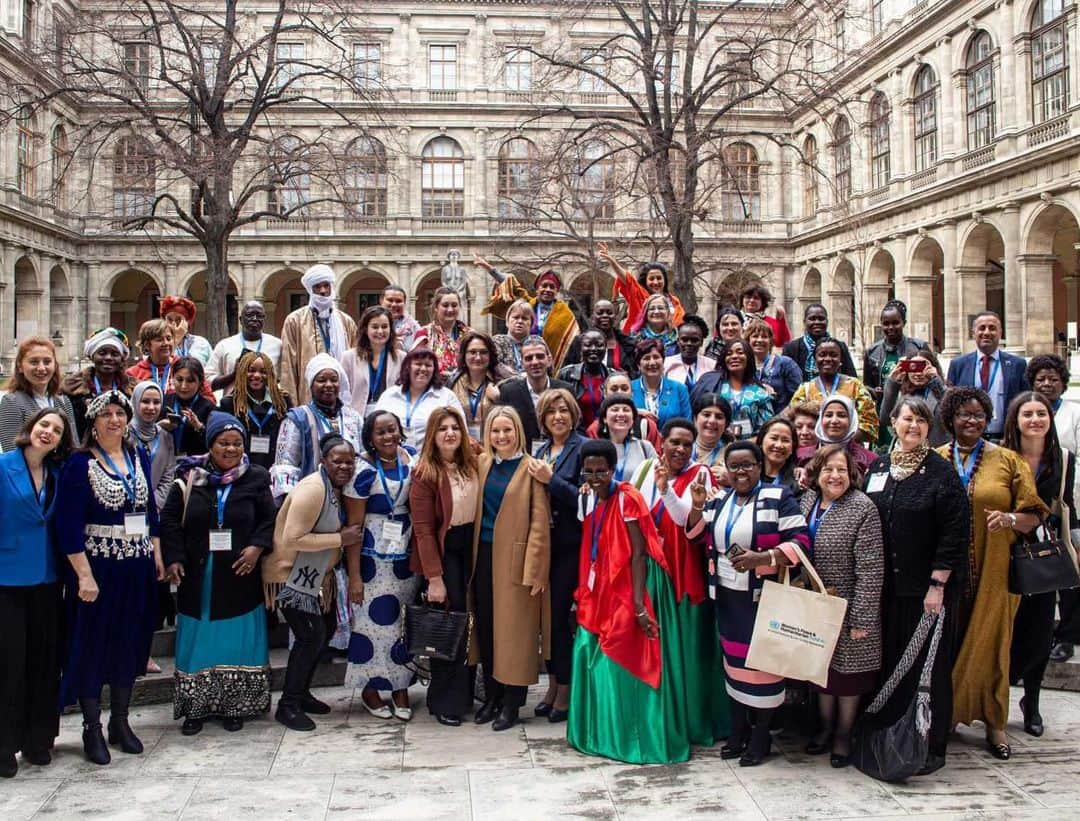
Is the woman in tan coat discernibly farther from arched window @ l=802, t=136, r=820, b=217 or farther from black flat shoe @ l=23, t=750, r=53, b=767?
arched window @ l=802, t=136, r=820, b=217

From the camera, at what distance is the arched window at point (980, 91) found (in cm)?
2783

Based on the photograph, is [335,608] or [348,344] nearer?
[335,608]

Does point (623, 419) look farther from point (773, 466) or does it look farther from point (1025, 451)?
point (1025, 451)

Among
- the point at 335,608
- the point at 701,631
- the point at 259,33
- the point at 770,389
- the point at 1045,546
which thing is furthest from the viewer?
the point at 259,33

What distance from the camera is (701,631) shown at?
5.32 m

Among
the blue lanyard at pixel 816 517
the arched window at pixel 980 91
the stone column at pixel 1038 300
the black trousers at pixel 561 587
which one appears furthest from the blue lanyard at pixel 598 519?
the arched window at pixel 980 91

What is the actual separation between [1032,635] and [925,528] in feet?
3.73

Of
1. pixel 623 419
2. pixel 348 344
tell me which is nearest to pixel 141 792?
pixel 623 419

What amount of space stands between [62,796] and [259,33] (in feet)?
127

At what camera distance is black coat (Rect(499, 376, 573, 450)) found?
20.7ft

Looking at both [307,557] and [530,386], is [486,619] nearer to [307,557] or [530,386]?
→ [307,557]

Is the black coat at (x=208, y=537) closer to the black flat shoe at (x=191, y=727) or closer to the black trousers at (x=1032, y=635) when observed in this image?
the black flat shoe at (x=191, y=727)

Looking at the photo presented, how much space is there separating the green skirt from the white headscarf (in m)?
3.54

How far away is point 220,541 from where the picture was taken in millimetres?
5336
